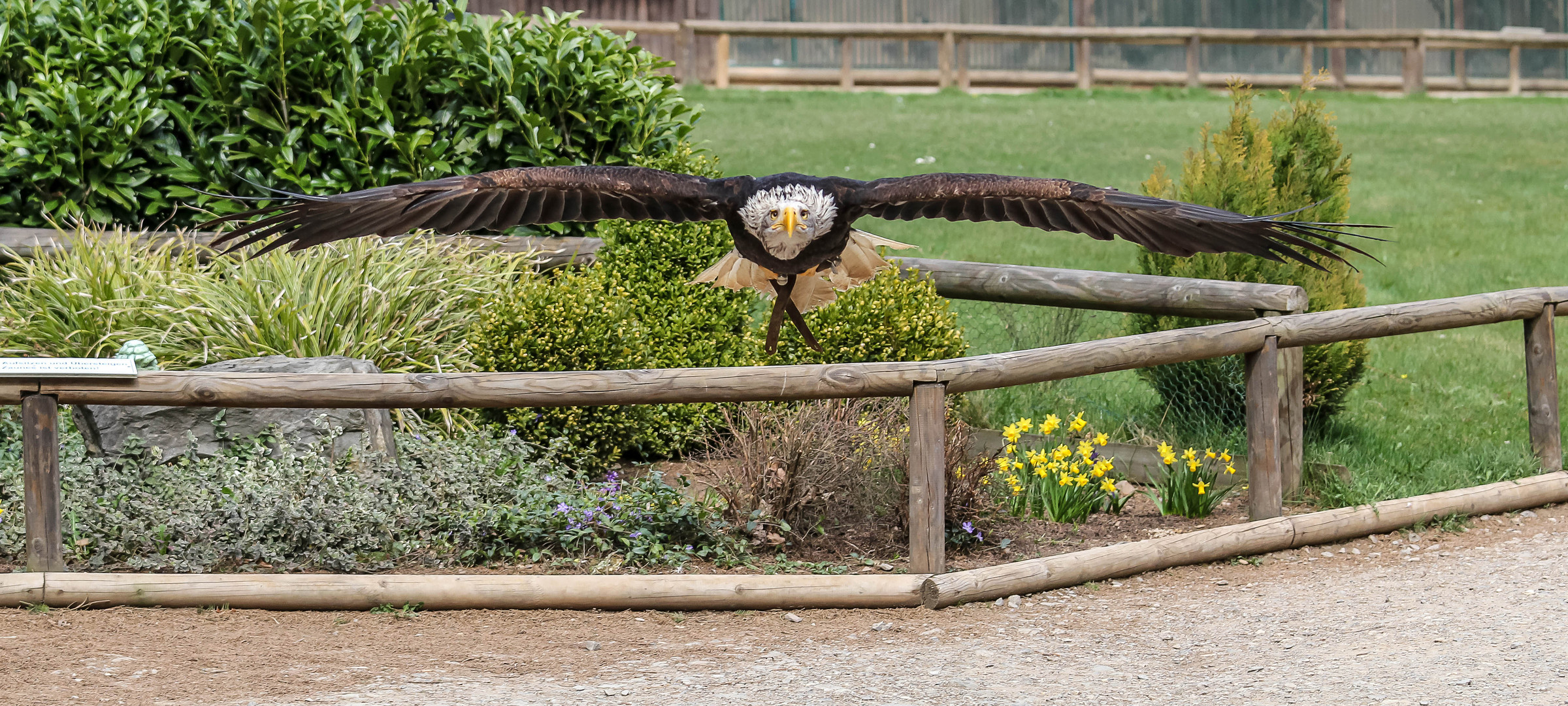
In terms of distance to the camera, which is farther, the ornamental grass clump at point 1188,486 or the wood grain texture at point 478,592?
the ornamental grass clump at point 1188,486

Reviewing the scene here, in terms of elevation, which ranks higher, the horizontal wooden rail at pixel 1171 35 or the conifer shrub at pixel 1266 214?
the horizontal wooden rail at pixel 1171 35

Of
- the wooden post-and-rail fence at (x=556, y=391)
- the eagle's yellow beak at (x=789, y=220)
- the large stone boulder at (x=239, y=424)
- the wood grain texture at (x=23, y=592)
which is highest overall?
the eagle's yellow beak at (x=789, y=220)

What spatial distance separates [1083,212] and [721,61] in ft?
52.9

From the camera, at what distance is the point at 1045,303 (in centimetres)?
727

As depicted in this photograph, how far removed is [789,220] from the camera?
4711 mm

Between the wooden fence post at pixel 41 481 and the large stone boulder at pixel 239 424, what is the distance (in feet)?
3.23

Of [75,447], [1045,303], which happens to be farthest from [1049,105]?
[75,447]

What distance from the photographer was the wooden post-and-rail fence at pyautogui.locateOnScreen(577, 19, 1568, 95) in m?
20.6

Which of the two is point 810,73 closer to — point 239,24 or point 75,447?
point 239,24

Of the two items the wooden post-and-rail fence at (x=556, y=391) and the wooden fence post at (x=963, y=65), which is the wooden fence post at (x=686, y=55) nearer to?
the wooden fence post at (x=963, y=65)

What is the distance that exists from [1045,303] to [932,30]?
14367mm

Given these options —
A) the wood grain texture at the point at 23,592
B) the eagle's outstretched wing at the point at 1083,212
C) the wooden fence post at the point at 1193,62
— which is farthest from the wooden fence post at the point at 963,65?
the wood grain texture at the point at 23,592

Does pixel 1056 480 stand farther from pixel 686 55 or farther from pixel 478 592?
pixel 686 55

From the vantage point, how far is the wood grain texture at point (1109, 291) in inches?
248
